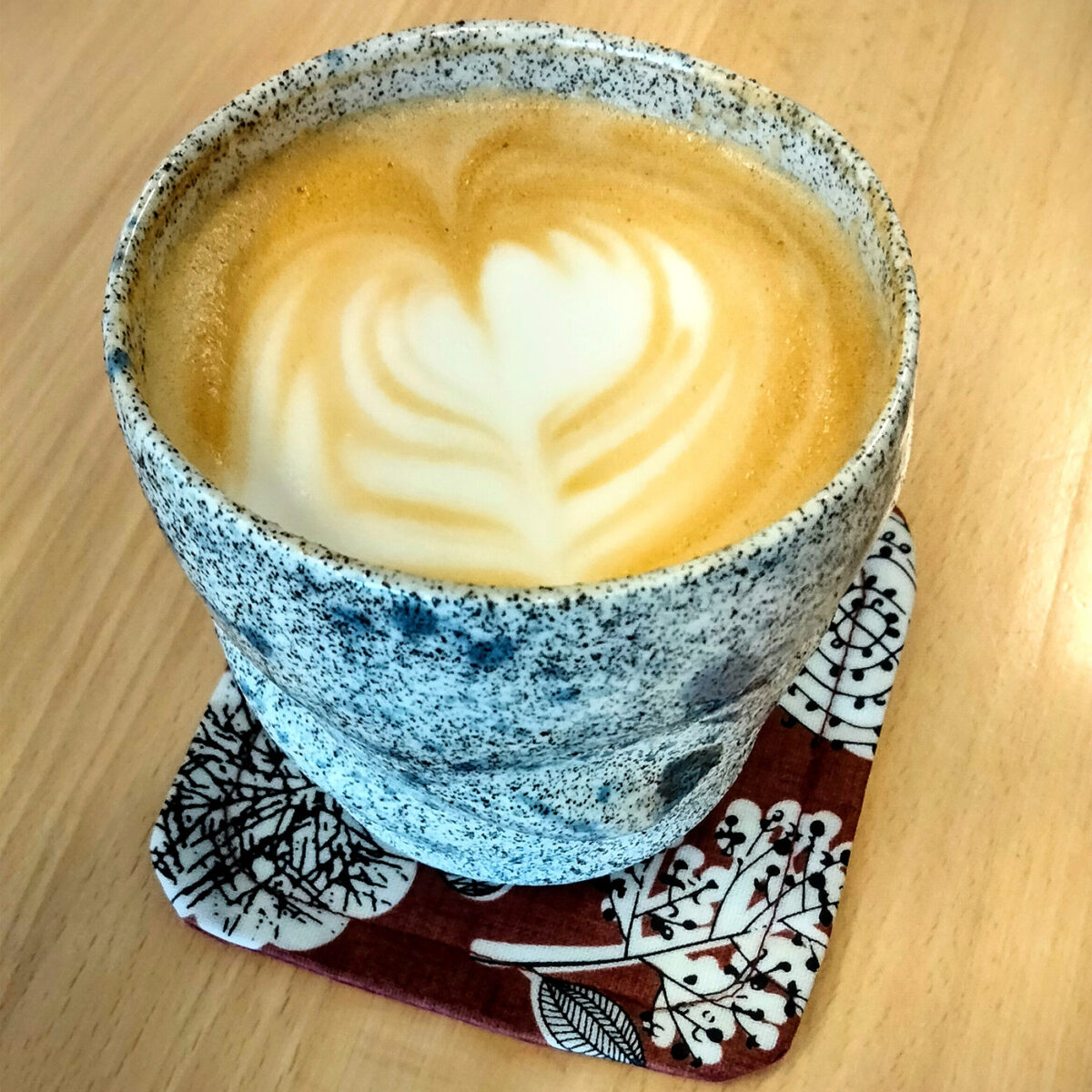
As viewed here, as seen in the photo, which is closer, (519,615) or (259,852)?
(519,615)

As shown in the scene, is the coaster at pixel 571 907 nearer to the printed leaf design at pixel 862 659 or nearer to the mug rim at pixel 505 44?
the printed leaf design at pixel 862 659

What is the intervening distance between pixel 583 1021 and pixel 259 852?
16 cm

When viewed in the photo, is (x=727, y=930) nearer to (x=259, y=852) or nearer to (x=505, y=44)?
(x=259, y=852)

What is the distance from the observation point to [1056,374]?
2.30ft

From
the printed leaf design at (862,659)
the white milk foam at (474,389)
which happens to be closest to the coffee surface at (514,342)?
the white milk foam at (474,389)

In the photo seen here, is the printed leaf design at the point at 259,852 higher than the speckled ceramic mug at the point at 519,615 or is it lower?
lower

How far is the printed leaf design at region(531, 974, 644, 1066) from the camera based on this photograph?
0.47 m

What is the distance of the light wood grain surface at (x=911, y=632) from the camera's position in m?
0.48

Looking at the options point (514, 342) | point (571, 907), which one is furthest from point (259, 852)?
point (514, 342)

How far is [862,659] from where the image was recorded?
569 mm

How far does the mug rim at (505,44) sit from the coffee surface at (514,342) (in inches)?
0.9

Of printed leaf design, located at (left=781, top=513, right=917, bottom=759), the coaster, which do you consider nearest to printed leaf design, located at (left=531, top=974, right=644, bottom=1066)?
the coaster

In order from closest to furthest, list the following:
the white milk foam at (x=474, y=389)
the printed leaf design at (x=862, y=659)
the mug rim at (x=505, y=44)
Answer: the mug rim at (x=505, y=44) → the white milk foam at (x=474, y=389) → the printed leaf design at (x=862, y=659)

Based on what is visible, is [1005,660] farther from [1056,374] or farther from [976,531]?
[1056,374]
